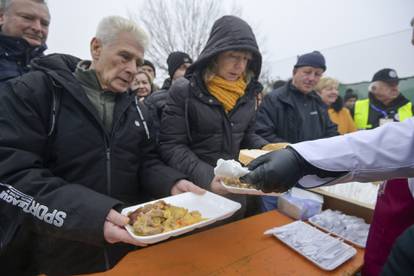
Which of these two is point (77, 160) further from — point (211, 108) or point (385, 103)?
point (385, 103)

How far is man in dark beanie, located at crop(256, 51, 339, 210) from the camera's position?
2.96 metres

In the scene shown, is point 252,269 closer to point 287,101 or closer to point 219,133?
point 219,133

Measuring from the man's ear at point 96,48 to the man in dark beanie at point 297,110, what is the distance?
1.84 meters

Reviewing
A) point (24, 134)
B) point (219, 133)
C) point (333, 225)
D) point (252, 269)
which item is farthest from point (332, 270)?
point (24, 134)

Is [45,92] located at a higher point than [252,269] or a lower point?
higher

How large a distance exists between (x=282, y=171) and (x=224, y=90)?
1207 millimetres

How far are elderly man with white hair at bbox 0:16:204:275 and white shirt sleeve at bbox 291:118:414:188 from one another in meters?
0.87

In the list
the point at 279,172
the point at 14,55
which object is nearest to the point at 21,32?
the point at 14,55

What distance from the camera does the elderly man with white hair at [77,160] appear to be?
1.15 meters

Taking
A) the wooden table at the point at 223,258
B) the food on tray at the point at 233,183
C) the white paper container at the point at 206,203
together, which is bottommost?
the wooden table at the point at 223,258

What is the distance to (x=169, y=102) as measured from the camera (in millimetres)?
2029

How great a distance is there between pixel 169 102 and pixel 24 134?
1017mm

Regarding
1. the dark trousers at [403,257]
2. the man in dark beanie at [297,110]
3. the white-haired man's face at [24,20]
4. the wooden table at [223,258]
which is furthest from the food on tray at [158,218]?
the man in dark beanie at [297,110]

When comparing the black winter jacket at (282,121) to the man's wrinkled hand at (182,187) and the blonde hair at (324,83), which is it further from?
the blonde hair at (324,83)
